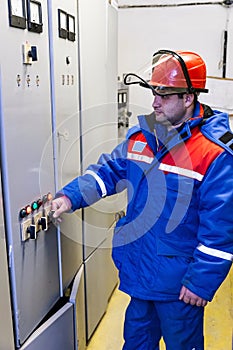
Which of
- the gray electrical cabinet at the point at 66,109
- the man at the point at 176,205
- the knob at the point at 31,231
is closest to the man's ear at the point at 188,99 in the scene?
the man at the point at 176,205

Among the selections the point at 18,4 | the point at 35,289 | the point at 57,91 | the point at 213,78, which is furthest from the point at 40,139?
the point at 213,78

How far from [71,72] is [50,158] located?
45 cm

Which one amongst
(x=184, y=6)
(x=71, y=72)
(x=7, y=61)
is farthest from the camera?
(x=184, y=6)

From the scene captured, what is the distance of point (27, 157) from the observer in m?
1.39

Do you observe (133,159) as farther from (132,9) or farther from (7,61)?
(132,9)

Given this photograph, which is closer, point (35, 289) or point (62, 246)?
point (35, 289)

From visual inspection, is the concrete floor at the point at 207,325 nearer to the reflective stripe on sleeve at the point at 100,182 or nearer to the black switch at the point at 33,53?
the reflective stripe on sleeve at the point at 100,182

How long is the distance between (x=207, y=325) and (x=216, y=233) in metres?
1.32

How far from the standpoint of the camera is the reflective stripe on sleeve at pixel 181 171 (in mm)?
1468

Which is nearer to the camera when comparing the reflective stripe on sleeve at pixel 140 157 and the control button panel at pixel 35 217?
the control button panel at pixel 35 217

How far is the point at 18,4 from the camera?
122 cm

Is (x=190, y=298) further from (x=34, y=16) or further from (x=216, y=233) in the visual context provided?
(x=34, y=16)

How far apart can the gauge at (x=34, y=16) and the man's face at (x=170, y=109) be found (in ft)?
1.81

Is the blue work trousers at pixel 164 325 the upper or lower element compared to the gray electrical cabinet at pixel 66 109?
lower
